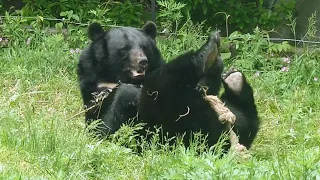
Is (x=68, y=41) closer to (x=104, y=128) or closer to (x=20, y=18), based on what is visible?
(x=20, y=18)

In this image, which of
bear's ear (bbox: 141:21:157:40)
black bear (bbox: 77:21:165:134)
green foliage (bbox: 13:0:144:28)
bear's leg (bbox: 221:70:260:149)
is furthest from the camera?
green foliage (bbox: 13:0:144:28)

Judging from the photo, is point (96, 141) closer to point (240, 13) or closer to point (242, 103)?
point (242, 103)

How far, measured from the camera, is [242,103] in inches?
248

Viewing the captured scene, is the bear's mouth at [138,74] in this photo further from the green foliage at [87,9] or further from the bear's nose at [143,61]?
the green foliage at [87,9]

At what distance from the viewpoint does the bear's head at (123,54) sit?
21.6 ft

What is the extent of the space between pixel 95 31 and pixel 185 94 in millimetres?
1498

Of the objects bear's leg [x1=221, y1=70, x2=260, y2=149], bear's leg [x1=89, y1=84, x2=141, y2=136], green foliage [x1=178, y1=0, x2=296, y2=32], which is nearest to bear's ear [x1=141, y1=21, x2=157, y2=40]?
bear's leg [x1=89, y1=84, x2=141, y2=136]

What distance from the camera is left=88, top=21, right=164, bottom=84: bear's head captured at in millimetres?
6582

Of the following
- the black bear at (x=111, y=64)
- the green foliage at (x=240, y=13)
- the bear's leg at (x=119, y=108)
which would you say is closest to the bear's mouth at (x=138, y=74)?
the black bear at (x=111, y=64)

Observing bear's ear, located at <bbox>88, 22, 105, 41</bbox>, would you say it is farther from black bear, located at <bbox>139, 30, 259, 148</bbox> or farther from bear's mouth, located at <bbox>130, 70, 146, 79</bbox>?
black bear, located at <bbox>139, 30, 259, 148</bbox>

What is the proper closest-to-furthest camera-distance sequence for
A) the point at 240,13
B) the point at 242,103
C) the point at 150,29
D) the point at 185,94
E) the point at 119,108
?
the point at 185,94 → the point at 119,108 → the point at 242,103 → the point at 150,29 → the point at 240,13

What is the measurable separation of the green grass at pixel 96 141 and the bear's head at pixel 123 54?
1.86ft

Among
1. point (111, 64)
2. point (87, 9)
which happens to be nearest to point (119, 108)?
point (111, 64)

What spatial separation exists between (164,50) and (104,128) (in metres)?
2.98
